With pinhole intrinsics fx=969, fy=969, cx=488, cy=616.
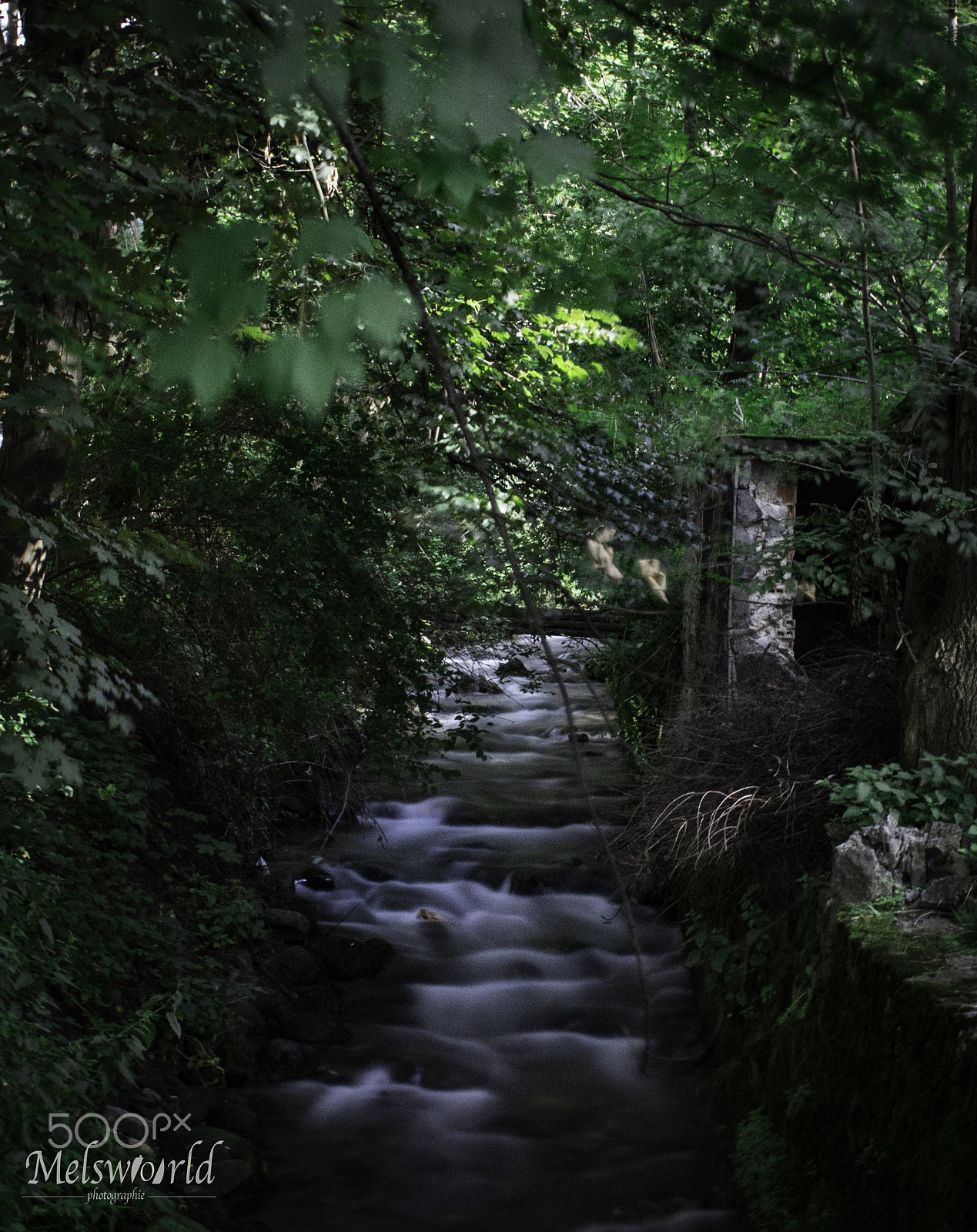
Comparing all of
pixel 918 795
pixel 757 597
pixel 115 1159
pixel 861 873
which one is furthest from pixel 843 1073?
pixel 757 597

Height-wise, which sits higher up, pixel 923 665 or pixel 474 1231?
pixel 923 665

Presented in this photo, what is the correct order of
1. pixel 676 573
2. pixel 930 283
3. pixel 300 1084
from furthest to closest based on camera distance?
pixel 676 573 → pixel 300 1084 → pixel 930 283

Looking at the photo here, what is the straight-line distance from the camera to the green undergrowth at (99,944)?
3055mm

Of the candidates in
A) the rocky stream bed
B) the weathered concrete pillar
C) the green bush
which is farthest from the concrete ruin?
the green bush

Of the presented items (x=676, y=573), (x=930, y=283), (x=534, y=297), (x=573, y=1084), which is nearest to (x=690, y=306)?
(x=676, y=573)

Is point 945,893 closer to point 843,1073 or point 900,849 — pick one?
point 900,849

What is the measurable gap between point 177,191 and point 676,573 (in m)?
4.94

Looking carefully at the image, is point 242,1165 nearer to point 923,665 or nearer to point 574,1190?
point 574,1190

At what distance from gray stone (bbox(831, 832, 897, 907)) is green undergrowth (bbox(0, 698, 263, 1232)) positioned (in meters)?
2.74

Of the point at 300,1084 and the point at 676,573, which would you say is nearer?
the point at 300,1084

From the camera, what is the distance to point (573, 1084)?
5.35 m

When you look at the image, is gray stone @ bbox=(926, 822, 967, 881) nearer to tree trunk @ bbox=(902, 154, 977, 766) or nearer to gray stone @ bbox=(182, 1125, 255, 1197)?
tree trunk @ bbox=(902, 154, 977, 766)

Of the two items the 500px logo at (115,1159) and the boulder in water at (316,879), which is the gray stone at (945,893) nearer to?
the 500px logo at (115,1159)

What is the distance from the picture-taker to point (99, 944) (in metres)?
4.18
